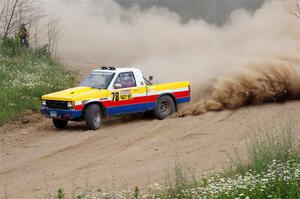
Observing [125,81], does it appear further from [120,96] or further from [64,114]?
[64,114]

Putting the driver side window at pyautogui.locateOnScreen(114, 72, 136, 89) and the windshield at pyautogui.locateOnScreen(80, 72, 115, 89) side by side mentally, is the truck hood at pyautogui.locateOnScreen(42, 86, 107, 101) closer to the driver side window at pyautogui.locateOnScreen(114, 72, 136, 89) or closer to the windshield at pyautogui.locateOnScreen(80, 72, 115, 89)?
the windshield at pyautogui.locateOnScreen(80, 72, 115, 89)

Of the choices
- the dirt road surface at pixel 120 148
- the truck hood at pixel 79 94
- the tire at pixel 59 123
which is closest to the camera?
the dirt road surface at pixel 120 148

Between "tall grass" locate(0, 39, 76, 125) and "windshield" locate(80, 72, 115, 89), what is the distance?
269 cm

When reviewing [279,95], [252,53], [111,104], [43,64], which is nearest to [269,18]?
[252,53]

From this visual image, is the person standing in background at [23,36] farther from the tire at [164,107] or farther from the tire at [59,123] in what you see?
the tire at [164,107]

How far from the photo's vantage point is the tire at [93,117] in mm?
15948

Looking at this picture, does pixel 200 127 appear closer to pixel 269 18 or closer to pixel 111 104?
pixel 111 104

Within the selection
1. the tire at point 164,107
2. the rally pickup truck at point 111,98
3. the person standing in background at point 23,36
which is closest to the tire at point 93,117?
the rally pickup truck at point 111,98

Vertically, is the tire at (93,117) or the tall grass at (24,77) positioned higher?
the tall grass at (24,77)

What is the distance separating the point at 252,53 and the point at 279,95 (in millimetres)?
3445

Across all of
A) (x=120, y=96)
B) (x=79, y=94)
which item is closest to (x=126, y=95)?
(x=120, y=96)

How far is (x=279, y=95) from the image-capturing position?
18.5 m

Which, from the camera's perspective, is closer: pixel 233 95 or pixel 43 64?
pixel 233 95

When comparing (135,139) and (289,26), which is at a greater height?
(289,26)
